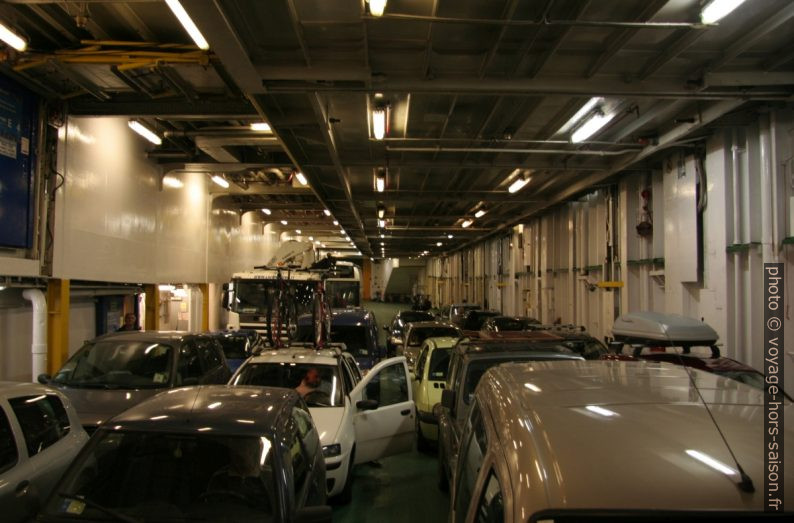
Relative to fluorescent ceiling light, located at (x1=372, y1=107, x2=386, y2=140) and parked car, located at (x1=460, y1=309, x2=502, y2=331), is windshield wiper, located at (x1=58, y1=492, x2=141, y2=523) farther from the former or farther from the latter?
parked car, located at (x1=460, y1=309, x2=502, y2=331)

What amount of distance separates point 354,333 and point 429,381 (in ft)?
15.0

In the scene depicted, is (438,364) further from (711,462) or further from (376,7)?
(711,462)

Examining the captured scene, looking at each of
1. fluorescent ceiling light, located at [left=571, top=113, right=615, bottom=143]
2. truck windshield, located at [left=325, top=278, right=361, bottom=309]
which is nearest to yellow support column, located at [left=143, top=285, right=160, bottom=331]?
truck windshield, located at [left=325, top=278, right=361, bottom=309]

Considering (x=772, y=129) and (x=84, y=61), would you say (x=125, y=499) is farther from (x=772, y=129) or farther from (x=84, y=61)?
(x=772, y=129)

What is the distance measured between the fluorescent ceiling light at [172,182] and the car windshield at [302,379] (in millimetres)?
10049

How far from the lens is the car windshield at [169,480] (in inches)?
125

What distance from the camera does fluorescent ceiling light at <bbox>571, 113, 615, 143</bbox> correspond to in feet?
30.0

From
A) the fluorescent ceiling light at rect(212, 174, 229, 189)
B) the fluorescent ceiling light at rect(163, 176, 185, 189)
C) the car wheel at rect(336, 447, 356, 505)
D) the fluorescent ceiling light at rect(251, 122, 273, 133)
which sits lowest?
the car wheel at rect(336, 447, 356, 505)

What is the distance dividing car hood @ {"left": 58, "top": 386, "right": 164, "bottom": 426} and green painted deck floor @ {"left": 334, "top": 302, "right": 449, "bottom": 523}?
2.94 m

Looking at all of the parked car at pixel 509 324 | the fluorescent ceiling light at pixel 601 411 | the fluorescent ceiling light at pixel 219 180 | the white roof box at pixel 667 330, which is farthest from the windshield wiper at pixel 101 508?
the fluorescent ceiling light at pixel 219 180

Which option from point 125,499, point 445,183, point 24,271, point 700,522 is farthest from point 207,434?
point 445,183

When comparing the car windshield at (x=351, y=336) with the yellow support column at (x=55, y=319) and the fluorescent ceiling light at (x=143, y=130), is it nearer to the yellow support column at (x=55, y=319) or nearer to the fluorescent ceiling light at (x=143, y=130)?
the yellow support column at (x=55, y=319)

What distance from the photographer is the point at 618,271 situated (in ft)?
43.7

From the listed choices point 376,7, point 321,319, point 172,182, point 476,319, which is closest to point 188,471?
point 376,7
